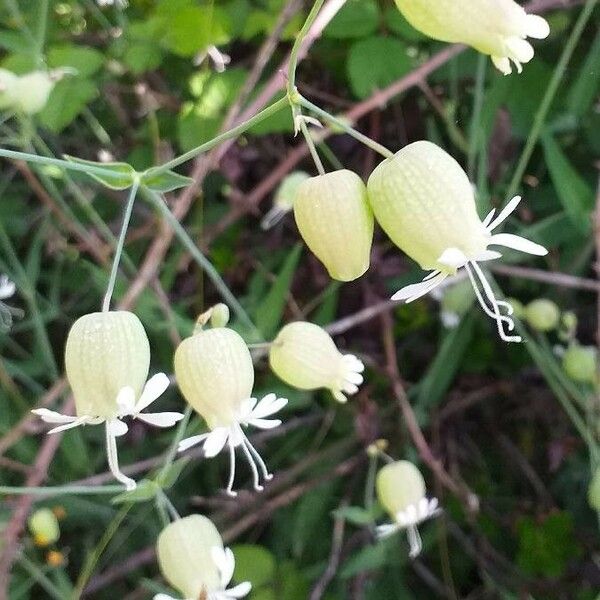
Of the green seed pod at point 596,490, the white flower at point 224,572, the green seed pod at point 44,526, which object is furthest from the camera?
the green seed pod at point 44,526

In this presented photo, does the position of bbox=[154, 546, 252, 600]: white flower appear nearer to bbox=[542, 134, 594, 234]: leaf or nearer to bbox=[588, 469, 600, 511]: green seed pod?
bbox=[588, 469, 600, 511]: green seed pod

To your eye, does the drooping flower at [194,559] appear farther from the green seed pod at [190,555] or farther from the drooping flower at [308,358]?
the drooping flower at [308,358]

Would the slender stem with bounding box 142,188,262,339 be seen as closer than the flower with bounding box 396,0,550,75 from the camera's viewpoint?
No

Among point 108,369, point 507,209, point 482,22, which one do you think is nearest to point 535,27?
point 482,22

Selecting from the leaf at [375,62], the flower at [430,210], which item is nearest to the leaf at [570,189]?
the leaf at [375,62]

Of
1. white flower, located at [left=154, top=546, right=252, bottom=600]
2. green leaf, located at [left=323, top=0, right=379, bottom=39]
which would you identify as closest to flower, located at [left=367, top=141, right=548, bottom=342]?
white flower, located at [left=154, top=546, right=252, bottom=600]

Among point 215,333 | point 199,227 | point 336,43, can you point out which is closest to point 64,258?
point 199,227

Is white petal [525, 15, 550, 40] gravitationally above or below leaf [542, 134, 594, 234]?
above

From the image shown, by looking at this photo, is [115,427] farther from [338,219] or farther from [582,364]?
[582,364]
